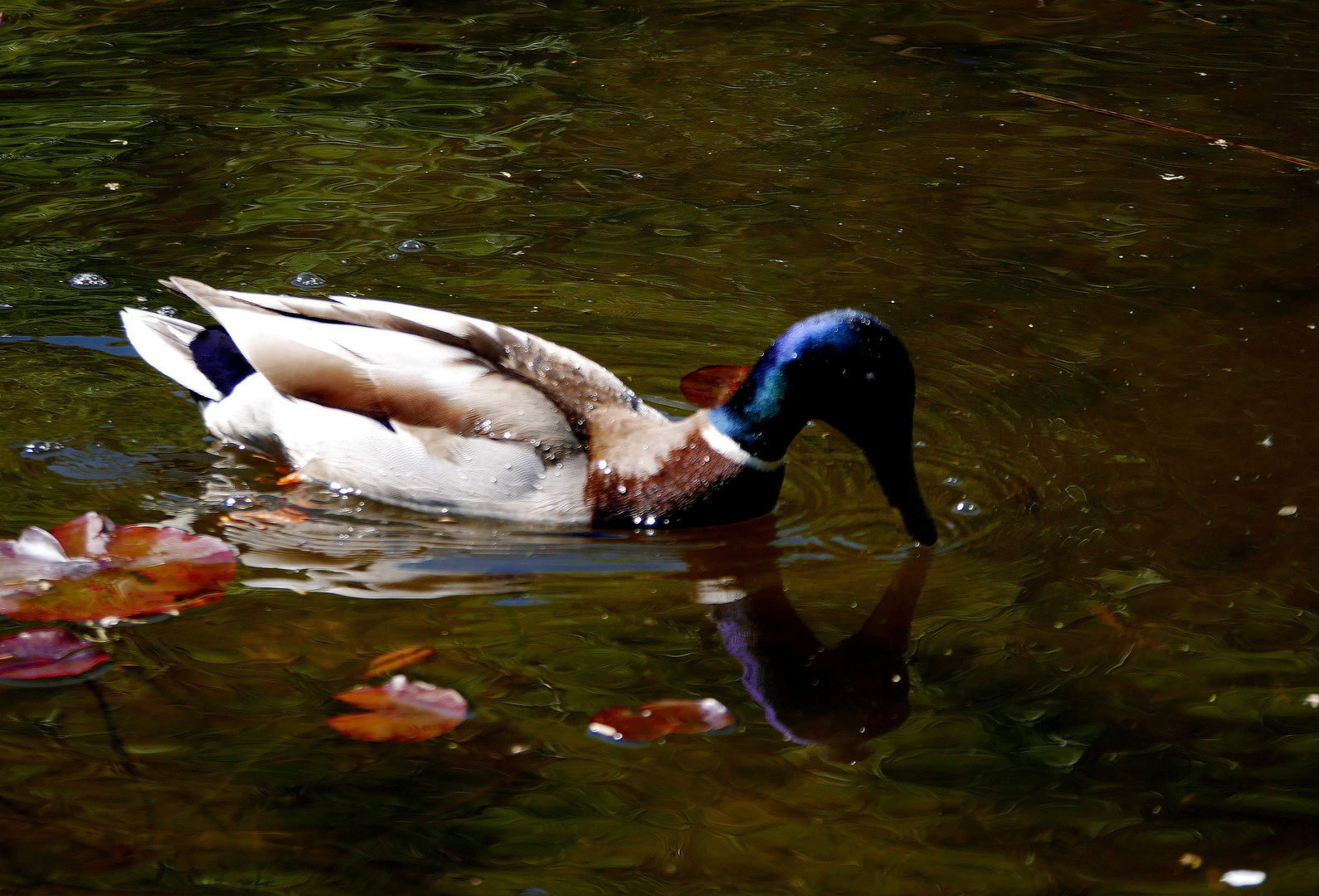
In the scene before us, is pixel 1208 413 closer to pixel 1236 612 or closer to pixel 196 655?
pixel 1236 612

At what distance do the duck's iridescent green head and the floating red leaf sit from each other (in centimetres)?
83

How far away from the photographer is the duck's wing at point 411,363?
178 inches

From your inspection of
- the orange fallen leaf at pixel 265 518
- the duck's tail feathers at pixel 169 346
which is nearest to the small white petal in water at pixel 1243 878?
the orange fallen leaf at pixel 265 518

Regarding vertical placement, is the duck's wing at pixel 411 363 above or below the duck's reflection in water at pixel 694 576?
above

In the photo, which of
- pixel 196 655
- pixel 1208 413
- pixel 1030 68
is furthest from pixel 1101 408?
pixel 1030 68

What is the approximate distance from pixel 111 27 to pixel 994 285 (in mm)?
6118

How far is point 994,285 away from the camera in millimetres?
6062

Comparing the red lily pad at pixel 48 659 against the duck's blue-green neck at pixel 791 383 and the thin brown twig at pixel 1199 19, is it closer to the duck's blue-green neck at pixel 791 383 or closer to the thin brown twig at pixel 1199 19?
the duck's blue-green neck at pixel 791 383

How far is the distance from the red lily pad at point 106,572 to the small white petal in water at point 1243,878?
8.29ft

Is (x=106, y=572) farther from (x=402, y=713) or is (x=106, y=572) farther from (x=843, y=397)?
(x=843, y=397)

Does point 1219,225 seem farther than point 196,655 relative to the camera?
Yes

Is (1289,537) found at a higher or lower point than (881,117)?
lower

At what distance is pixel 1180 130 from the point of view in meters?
7.71

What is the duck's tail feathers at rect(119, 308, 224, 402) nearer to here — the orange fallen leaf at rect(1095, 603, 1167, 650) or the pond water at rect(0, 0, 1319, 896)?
the pond water at rect(0, 0, 1319, 896)
